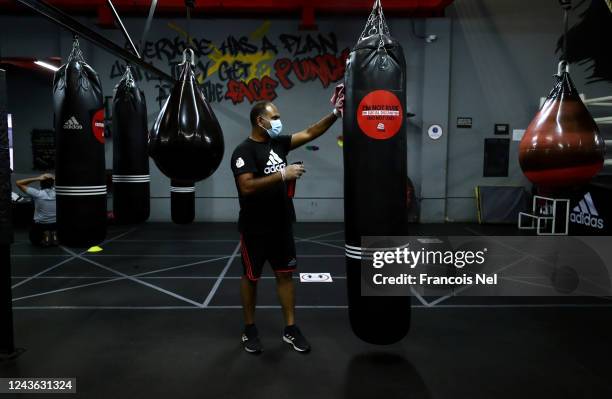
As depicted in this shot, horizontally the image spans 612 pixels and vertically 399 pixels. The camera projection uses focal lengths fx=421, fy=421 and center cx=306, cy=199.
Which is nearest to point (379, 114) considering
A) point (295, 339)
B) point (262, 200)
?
point (262, 200)

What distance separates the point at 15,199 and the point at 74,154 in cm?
643

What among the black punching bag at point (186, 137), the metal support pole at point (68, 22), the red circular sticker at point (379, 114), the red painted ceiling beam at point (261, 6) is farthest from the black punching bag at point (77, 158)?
the red painted ceiling beam at point (261, 6)

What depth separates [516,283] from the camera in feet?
14.7

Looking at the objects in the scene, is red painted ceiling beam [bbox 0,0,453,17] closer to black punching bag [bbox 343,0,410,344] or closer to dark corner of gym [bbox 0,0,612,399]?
dark corner of gym [bbox 0,0,612,399]

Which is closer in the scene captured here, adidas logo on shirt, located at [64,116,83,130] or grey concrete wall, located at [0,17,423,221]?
adidas logo on shirt, located at [64,116,83,130]

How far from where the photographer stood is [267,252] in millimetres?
2906

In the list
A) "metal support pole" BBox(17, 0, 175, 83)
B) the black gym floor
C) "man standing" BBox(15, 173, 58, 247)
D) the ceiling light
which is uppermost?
the ceiling light

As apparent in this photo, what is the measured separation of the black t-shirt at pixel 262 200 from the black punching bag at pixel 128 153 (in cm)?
169

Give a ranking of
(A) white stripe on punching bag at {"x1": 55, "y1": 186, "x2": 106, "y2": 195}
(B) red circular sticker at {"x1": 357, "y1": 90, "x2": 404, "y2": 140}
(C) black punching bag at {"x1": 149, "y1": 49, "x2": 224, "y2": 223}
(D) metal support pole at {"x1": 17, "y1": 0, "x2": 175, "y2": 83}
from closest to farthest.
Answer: (B) red circular sticker at {"x1": 357, "y1": 90, "x2": 404, "y2": 140}, (D) metal support pole at {"x1": 17, "y1": 0, "x2": 175, "y2": 83}, (C) black punching bag at {"x1": 149, "y1": 49, "x2": 224, "y2": 223}, (A) white stripe on punching bag at {"x1": 55, "y1": 186, "x2": 106, "y2": 195}

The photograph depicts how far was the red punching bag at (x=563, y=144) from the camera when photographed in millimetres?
2729

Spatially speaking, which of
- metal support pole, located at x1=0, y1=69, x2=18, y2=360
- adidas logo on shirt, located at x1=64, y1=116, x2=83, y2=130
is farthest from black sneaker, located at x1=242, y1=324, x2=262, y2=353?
adidas logo on shirt, located at x1=64, y1=116, x2=83, y2=130

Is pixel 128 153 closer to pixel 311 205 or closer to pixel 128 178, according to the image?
pixel 128 178

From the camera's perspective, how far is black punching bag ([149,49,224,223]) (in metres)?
2.61

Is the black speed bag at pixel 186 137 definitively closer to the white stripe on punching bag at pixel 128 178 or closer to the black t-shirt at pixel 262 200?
the black t-shirt at pixel 262 200
